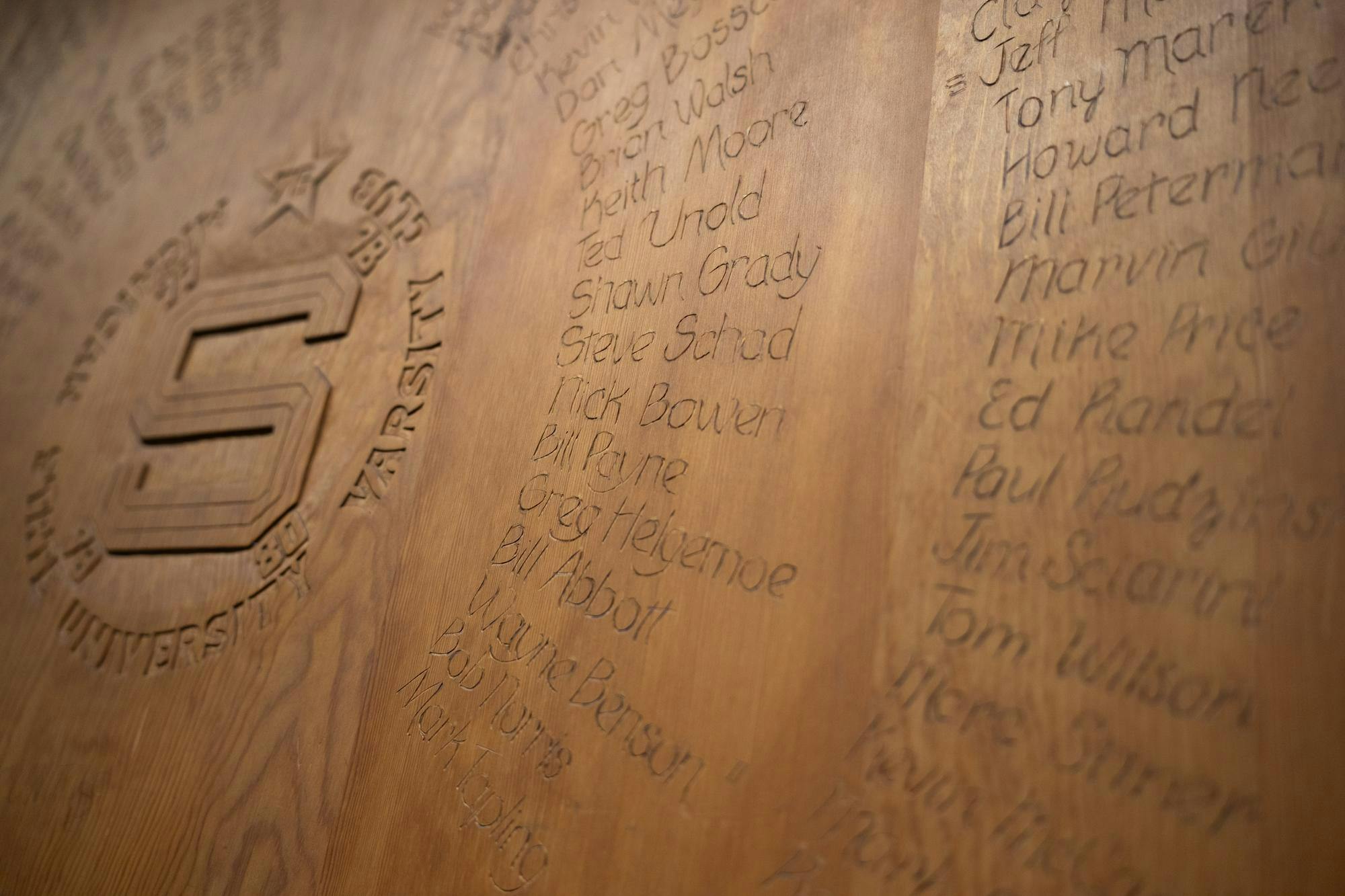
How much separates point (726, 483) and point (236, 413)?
700mm

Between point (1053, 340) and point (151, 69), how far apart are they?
62.0 inches

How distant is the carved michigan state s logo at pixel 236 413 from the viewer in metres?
1.08

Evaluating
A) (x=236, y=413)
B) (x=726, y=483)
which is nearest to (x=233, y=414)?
(x=236, y=413)

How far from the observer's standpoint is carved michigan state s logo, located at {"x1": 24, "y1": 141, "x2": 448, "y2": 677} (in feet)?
3.55

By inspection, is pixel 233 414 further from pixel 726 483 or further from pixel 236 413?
pixel 726 483

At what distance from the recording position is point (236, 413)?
119cm

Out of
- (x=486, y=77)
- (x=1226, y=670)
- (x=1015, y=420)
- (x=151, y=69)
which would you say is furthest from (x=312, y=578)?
(x=151, y=69)

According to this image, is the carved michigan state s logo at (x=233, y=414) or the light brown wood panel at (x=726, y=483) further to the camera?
the carved michigan state s logo at (x=233, y=414)

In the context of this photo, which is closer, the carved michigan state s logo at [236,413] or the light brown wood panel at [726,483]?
the light brown wood panel at [726,483]

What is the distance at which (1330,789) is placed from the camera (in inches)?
21.6

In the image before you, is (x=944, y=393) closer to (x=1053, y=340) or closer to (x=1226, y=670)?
(x=1053, y=340)

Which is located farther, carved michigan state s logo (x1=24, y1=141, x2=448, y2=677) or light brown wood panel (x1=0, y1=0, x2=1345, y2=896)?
carved michigan state s logo (x1=24, y1=141, x2=448, y2=677)

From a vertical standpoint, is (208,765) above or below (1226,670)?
below

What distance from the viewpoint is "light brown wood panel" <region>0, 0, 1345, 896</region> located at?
24.4 inches
